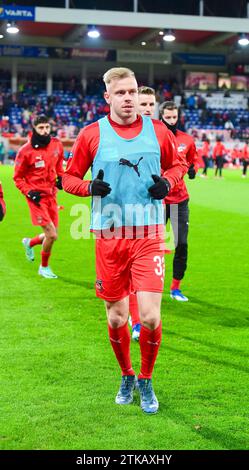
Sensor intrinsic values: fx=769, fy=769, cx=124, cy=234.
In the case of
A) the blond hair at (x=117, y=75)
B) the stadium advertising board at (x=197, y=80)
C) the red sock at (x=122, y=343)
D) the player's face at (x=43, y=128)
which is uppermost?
the stadium advertising board at (x=197, y=80)

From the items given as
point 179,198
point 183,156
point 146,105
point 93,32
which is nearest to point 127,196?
point 146,105

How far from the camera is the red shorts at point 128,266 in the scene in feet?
17.4

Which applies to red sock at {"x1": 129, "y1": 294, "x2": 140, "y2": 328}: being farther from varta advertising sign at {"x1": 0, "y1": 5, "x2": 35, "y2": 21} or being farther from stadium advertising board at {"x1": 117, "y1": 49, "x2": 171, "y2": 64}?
stadium advertising board at {"x1": 117, "y1": 49, "x2": 171, "y2": 64}

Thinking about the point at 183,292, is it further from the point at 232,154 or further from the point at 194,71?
the point at 194,71

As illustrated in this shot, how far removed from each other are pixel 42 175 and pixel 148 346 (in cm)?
563

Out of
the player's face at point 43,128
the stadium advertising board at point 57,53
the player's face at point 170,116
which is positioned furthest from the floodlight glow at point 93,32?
the player's face at point 170,116

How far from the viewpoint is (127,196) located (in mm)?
5355

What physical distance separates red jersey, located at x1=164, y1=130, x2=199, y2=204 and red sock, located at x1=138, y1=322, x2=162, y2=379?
325cm

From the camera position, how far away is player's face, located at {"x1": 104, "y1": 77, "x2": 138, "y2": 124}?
526cm

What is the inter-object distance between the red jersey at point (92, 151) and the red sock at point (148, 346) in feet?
3.44

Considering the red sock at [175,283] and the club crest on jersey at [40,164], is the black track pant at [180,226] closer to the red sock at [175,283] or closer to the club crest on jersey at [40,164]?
the red sock at [175,283]

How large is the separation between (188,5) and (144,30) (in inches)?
145

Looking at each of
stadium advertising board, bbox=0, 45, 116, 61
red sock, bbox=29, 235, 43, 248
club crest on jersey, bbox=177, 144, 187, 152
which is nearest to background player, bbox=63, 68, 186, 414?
club crest on jersey, bbox=177, 144, 187, 152

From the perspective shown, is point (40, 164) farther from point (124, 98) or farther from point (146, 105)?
point (124, 98)
